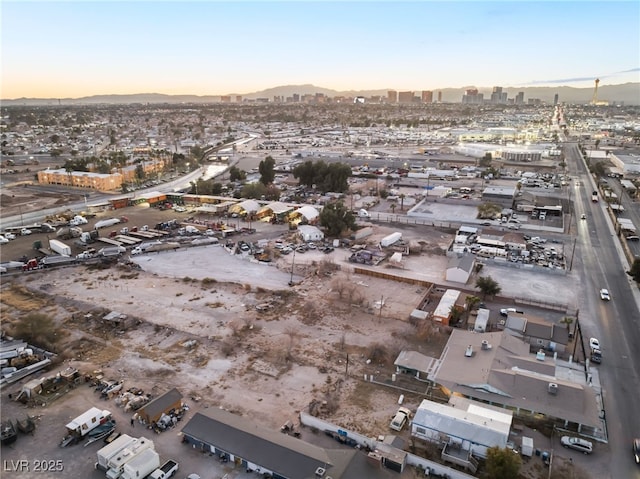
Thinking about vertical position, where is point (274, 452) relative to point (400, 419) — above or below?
above

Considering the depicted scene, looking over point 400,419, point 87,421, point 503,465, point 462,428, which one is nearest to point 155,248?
point 87,421

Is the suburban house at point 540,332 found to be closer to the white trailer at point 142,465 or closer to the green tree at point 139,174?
the white trailer at point 142,465

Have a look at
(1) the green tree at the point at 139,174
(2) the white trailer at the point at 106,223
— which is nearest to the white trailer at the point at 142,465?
(2) the white trailer at the point at 106,223

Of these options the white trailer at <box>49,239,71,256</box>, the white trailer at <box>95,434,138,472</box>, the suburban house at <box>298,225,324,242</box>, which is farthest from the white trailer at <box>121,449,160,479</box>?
the white trailer at <box>49,239,71,256</box>

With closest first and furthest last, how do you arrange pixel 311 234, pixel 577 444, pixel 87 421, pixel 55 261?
pixel 577 444
pixel 87 421
pixel 55 261
pixel 311 234

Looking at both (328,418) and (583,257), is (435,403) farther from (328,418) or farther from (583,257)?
(583,257)

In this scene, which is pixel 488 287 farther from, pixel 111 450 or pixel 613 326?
pixel 111 450

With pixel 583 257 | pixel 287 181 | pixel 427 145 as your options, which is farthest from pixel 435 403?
pixel 427 145
